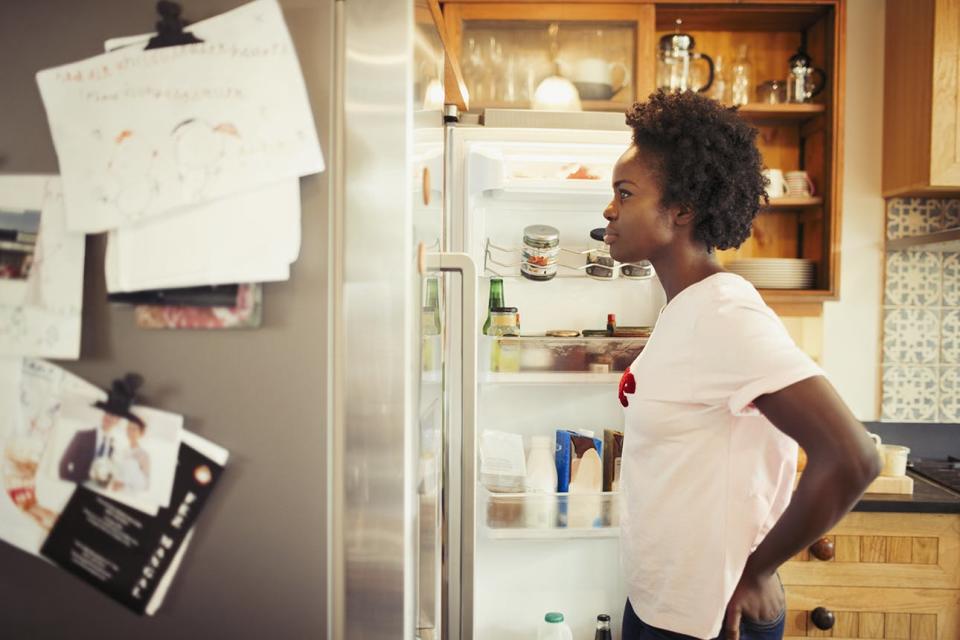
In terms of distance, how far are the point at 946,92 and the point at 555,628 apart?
186cm

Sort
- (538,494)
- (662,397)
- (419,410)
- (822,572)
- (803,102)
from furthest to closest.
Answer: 1. (803,102)
2. (822,572)
3. (538,494)
4. (662,397)
5. (419,410)

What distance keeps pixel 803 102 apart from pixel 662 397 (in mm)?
1734

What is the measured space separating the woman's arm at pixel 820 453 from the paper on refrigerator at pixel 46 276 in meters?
0.81

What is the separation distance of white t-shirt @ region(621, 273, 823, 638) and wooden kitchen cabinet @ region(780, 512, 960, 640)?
39.8 inches

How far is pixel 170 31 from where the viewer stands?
2.38 ft

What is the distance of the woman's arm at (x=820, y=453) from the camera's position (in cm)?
93

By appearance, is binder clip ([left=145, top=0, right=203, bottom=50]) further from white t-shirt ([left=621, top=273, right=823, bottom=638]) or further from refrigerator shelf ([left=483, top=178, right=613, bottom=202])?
refrigerator shelf ([left=483, top=178, right=613, bottom=202])

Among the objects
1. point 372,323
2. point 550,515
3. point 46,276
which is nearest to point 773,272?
point 550,515

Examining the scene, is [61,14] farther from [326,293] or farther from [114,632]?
[114,632]

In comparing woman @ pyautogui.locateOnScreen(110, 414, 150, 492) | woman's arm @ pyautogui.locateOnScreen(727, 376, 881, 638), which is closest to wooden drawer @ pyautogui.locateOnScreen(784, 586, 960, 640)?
woman's arm @ pyautogui.locateOnScreen(727, 376, 881, 638)

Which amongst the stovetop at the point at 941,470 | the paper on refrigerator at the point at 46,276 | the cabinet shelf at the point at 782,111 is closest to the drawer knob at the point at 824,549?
the stovetop at the point at 941,470

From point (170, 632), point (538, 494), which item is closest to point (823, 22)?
point (538, 494)

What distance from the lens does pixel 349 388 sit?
0.74 metres

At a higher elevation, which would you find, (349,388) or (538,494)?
(349,388)
